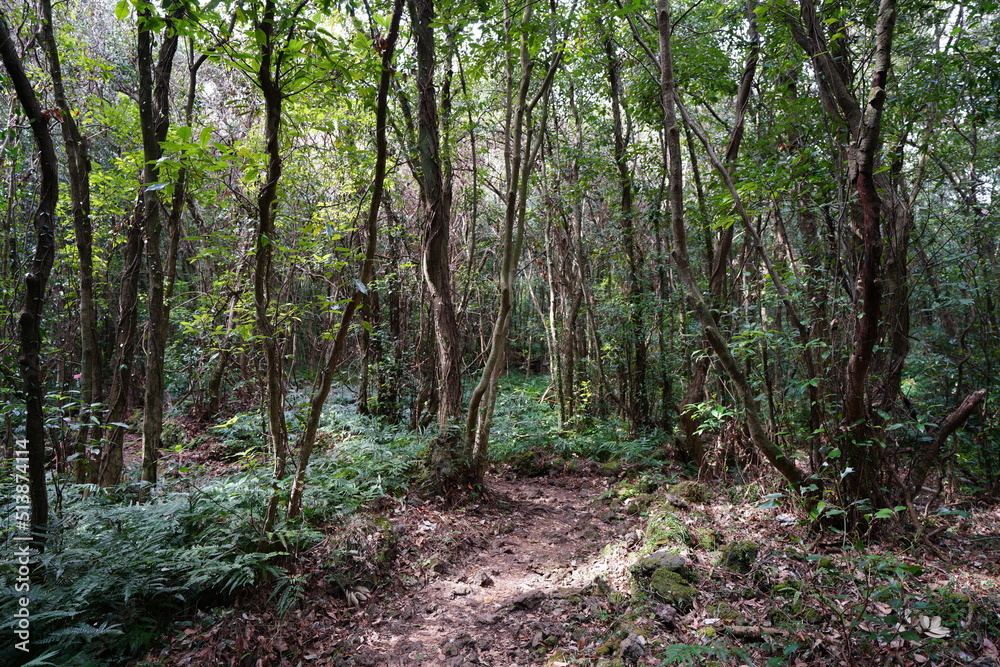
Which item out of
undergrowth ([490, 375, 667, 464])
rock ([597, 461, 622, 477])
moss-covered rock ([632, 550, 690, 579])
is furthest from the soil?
undergrowth ([490, 375, 667, 464])

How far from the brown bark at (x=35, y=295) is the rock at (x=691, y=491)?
5935 millimetres

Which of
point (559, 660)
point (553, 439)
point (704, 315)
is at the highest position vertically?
point (704, 315)

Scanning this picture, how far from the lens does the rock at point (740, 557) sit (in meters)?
4.21

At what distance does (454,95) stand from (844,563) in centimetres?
863

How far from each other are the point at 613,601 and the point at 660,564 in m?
0.51

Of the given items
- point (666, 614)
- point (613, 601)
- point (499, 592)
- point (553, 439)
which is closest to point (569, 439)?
point (553, 439)

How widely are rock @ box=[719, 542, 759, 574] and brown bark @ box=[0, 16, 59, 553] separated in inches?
199

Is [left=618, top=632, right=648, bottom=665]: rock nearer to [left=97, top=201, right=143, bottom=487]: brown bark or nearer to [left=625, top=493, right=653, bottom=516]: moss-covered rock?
[left=625, top=493, right=653, bottom=516]: moss-covered rock

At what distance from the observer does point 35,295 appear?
3322 mm

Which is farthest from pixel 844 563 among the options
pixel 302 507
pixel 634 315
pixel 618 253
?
pixel 618 253

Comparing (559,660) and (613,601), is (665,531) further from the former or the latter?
(559,660)

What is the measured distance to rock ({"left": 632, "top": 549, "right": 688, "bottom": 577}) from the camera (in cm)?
417

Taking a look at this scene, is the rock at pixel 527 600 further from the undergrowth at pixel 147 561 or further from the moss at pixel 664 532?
the undergrowth at pixel 147 561

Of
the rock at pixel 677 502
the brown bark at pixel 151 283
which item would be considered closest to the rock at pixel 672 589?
the rock at pixel 677 502
